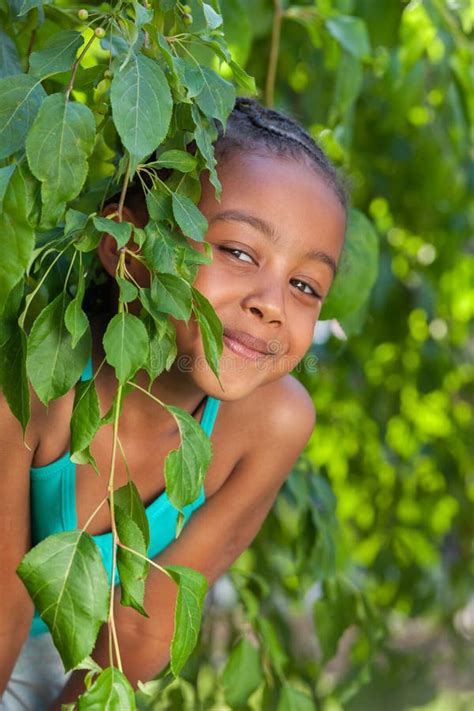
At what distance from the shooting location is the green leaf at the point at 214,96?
32.9 inches

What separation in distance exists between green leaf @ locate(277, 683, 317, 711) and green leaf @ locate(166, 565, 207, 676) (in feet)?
2.08

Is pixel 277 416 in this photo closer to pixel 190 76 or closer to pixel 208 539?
pixel 208 539

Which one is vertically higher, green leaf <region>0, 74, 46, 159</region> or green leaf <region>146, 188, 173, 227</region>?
green leaf <region>0, 74, 46, 159</region>

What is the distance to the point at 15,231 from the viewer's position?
2.59 feet

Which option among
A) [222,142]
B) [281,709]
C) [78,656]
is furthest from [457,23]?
[78,656]

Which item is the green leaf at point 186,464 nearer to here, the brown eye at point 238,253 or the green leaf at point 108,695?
the green leaf at point 108,695

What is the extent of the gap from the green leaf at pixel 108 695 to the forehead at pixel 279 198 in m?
0.46

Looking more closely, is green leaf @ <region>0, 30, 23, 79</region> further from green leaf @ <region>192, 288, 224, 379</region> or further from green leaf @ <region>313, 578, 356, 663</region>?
green leaf @ <region>313, 578, 356, 663</region>

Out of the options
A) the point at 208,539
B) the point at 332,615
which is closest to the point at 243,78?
the point at 208,539

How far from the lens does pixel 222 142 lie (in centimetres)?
113

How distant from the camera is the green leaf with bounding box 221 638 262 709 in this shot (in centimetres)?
144

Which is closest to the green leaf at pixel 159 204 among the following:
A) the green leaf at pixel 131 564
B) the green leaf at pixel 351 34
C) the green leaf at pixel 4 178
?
the green leaf at pixel 4 178

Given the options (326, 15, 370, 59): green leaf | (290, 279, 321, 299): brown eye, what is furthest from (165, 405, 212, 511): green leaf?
(326, 15, 370, 59): green leaf

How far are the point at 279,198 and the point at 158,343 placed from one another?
289 millimetres
